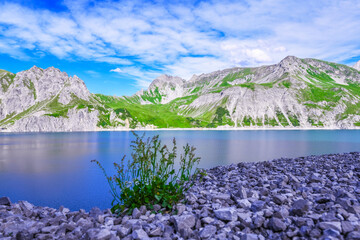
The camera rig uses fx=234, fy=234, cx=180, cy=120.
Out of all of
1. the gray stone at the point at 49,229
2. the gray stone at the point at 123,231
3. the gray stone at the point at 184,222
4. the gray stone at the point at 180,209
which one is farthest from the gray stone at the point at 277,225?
the gray stone at the point at 49,229

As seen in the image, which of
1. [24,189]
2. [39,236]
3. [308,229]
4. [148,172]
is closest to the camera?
[308,229]

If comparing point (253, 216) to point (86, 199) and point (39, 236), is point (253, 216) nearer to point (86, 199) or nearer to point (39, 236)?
point (39, 236)

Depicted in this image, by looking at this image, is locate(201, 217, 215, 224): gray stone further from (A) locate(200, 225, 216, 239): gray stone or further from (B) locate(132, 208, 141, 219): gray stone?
(B) locate(132, 208, 141, 219): gray stone

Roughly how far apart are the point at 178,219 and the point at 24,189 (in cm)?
2662

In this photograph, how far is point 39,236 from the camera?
31.3ft

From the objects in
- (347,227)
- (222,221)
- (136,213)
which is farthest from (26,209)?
(347,227)

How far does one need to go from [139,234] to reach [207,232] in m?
2.59

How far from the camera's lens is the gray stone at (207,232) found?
28.2 ft

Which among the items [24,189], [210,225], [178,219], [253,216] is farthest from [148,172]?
[24,189]

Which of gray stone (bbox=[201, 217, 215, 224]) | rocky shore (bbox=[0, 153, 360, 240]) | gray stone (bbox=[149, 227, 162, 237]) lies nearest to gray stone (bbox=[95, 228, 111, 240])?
rocky shore (bbox=[0, 153, 360, 240])

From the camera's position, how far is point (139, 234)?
8.97 m

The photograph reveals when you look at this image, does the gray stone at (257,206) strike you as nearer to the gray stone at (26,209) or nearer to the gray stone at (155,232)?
the gray stone at (155,232)

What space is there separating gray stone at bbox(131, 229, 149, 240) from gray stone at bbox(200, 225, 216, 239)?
81.7 inches

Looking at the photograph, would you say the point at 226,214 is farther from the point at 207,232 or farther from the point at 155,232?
the point at 155,232
